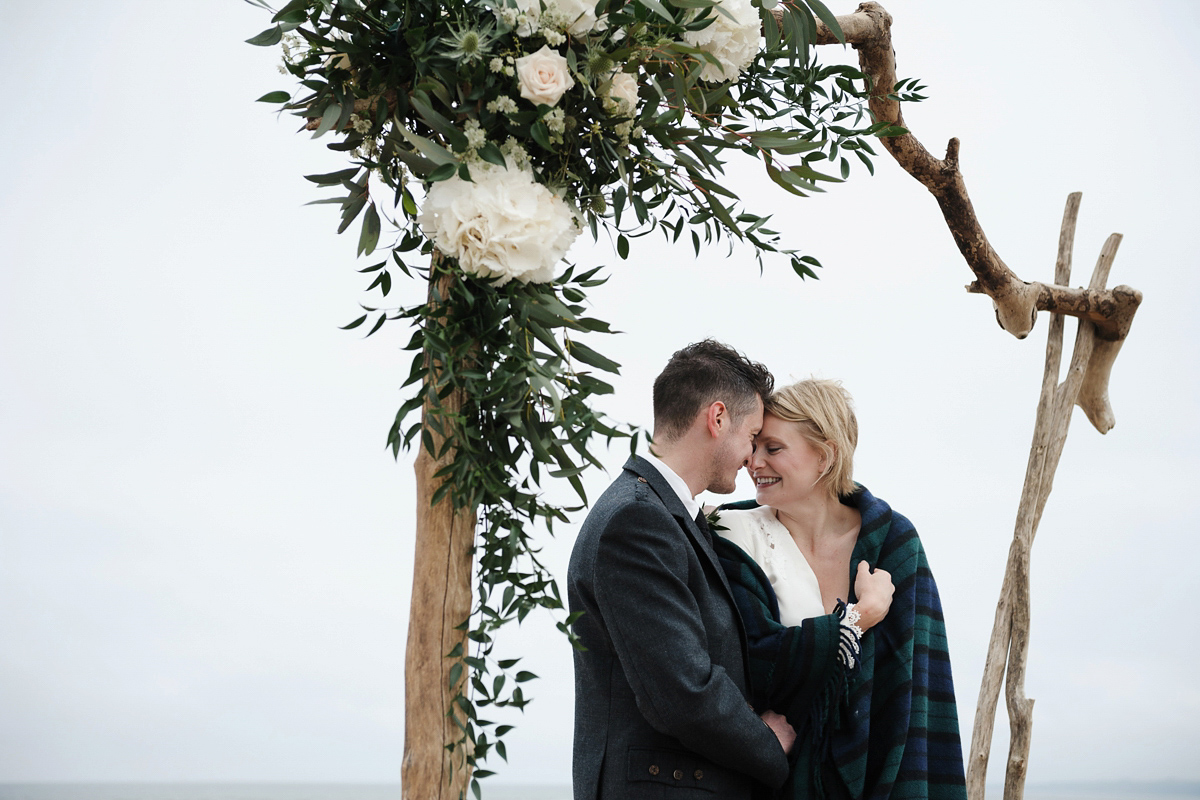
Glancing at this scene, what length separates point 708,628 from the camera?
1.83m

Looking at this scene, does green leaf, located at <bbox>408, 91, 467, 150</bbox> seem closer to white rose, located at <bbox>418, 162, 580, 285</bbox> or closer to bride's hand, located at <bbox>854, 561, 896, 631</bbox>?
white rose, located at <bbox>418, 162, 580, 285</bbox>

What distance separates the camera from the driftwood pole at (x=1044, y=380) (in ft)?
10.6

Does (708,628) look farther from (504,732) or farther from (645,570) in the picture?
(504,732)

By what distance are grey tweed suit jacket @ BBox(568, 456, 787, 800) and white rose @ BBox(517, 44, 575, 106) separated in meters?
0.78

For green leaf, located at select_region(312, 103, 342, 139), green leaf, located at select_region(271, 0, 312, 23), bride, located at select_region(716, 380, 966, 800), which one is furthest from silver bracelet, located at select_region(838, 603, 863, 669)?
green leaf, located at select_region(271, 0, 312, 23)

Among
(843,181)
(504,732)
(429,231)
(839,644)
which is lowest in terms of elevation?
(504,732)

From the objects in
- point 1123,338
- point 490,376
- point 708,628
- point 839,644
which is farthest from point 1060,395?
point 490,376

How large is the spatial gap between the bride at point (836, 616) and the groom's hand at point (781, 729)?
4 cm

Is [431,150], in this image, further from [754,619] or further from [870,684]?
[870,684]

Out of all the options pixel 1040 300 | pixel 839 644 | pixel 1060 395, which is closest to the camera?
pixel 839 644

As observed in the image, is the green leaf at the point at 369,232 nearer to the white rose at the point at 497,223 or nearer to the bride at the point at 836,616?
the white rose at the point at 497,223

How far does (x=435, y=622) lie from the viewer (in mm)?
1412

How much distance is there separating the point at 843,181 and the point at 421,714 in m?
1.17

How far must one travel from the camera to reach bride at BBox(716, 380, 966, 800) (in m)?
1.97
